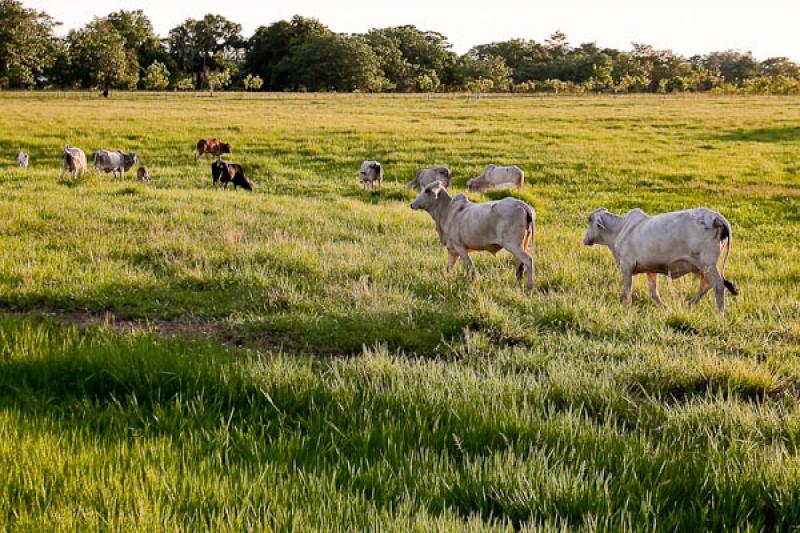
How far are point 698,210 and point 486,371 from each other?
3.72 m

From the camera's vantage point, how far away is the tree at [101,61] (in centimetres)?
7938

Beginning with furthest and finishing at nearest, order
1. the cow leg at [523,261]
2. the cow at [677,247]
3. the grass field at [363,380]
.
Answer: the cow leg at [523,261]
the cow at [677,247]
the grass field at [363,380]

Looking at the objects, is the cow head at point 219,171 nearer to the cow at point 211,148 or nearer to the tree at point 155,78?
the cow at point 211,148

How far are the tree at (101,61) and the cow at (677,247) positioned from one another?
81.1 meters

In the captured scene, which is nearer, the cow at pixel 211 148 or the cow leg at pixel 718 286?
the cow leg at pixel 718 286

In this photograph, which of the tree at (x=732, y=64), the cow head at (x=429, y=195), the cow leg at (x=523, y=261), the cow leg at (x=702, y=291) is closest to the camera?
the cow leg at (x=702, y=291)

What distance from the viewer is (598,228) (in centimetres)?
823

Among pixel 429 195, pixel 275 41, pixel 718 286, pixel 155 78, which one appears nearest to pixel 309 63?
pixel 275 41

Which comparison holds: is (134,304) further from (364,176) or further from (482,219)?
(364,176)

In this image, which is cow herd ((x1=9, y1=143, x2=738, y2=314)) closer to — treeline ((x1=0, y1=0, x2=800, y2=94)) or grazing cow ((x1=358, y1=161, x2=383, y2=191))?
grazing cow ((x1=358, y1=161, x2=383, y2=191))

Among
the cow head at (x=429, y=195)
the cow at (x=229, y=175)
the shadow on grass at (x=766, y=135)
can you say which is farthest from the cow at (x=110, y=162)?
the shadow on grass at (x=766, y=135)

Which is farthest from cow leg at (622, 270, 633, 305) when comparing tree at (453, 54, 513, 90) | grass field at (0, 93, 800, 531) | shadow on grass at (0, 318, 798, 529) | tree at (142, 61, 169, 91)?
tree at (453, 54, 513, 90)

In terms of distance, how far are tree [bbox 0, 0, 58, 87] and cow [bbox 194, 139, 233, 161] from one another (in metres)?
59.8

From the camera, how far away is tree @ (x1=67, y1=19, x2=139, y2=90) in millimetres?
79375
